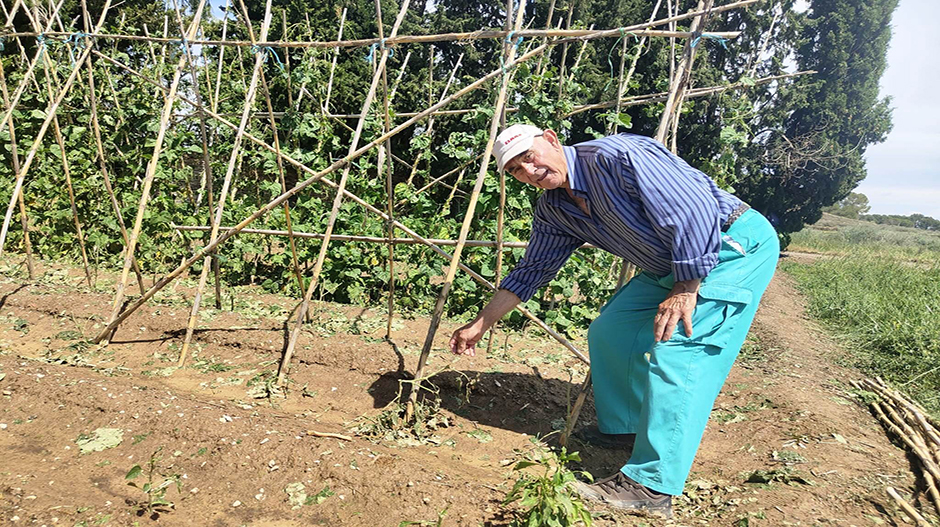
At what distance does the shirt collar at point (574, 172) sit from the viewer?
88.0 inches

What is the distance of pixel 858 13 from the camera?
15258 mm

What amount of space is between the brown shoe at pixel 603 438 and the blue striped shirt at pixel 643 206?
34.9 inches

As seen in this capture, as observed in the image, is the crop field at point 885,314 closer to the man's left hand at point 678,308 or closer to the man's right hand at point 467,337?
the man's left hand at point 678,308

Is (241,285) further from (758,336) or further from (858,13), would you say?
(858,13)

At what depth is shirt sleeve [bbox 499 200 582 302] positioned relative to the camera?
258 centimetres

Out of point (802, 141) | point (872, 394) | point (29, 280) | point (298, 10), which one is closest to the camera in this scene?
point (872, 394)

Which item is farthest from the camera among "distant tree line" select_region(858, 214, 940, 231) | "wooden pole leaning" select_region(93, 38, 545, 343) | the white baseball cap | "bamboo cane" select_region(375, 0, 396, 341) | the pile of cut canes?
"distant tree line" select_region(858, 214, 940, 231)

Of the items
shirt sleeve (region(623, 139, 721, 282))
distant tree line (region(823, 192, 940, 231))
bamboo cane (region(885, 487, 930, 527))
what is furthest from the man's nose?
distant tree line (region(823, 192, 940, 231))

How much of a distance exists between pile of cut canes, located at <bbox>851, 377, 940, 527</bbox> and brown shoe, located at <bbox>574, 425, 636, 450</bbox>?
99 cm

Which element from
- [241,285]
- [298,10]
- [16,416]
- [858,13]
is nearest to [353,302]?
[241,285]

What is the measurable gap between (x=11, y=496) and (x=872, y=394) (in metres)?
4.14

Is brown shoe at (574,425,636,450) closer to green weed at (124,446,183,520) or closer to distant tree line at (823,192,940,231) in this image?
green weed at (124,446,183,520)

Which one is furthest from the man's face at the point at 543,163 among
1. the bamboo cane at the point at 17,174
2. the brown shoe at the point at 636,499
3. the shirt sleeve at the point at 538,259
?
the bamboo cane at the point at 17,174

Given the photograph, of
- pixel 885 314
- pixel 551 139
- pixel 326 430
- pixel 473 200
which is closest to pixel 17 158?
pixel 326 430
